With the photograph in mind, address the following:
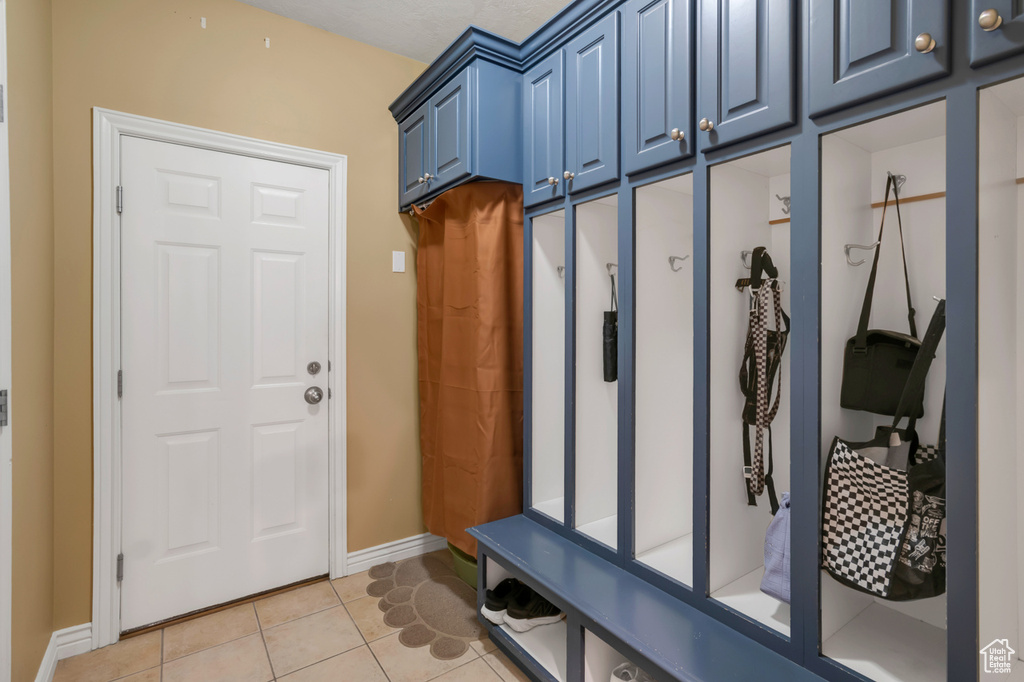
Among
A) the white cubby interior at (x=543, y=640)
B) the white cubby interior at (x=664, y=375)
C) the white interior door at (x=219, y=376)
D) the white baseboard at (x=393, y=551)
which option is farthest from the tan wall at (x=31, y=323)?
the white cubby interior at (x=664, y=375)

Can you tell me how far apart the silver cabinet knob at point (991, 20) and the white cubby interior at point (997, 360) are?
0.11 meters

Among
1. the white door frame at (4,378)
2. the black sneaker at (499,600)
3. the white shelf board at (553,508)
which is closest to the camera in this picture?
the white door frame at (4,378)

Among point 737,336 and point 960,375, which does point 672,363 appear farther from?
point 960,375

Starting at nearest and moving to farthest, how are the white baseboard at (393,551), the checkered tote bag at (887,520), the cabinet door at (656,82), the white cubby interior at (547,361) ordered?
the checkered tote bag at (887,520) < the cabinet door at (656,82) < the white cubby interior at (547,361) < the white baseboard at (393,551)

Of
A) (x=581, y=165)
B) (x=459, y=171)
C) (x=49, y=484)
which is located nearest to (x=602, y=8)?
(x=581, y=165)

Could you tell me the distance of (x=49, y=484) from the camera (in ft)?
5.97

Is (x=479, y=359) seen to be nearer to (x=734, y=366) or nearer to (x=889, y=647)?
(x=734, y=366)

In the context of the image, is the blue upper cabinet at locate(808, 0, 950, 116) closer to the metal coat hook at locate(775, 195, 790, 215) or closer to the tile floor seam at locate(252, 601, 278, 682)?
the metal coat hook at locate(775, 195, 790, 215)

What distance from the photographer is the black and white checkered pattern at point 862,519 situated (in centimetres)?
109

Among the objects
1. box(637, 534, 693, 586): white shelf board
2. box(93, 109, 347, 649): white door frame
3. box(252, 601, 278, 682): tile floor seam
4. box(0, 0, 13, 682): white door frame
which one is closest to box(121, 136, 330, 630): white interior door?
box(93, 109, 347, 649): white door frame

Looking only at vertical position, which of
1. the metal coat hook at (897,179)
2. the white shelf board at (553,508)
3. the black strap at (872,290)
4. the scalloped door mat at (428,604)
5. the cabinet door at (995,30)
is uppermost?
the cabinet door at (995,30)

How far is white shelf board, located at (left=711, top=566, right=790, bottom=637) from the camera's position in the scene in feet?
4.21

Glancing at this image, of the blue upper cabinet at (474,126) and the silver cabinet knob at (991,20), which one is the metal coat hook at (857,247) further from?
the blue upper cabinet at (474,126)

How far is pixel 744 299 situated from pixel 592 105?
838mm
